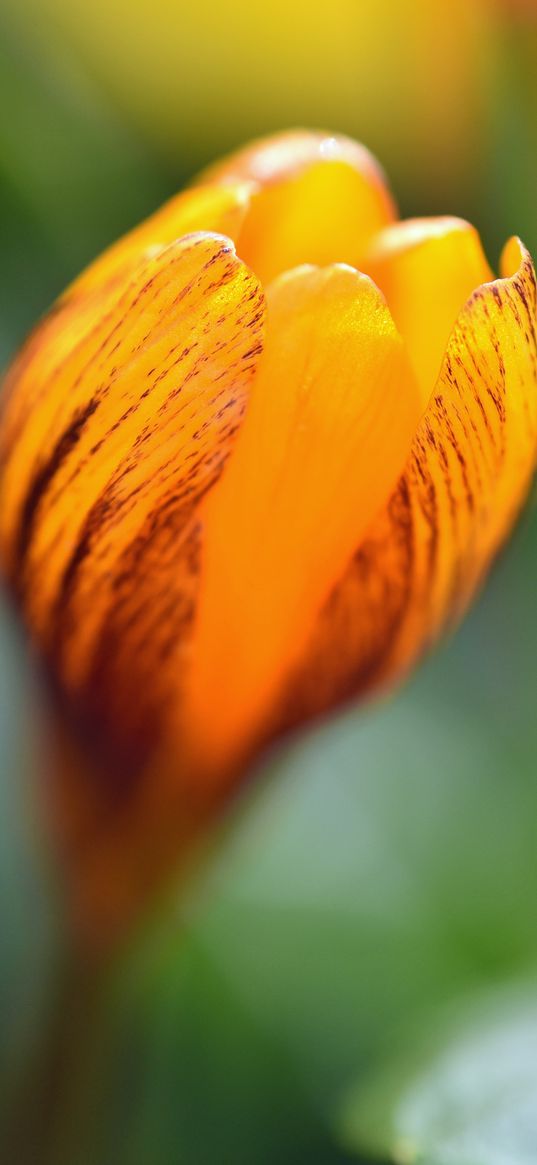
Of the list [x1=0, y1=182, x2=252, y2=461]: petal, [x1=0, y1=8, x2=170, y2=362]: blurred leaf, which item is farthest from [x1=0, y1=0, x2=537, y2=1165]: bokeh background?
[x1=0, y1=182, x2=252, y2=461]: petal

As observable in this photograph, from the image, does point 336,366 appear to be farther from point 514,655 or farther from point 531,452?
point 514,655

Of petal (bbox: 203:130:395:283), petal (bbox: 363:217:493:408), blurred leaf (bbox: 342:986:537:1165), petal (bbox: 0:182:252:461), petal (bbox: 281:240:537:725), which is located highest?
petal (bbox: 0:182:252:461)

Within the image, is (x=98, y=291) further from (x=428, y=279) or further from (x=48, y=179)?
(x=48, y=179)

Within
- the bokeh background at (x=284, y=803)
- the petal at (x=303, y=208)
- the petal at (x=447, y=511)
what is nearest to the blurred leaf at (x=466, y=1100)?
the bokeh background at (x=284, y=803)

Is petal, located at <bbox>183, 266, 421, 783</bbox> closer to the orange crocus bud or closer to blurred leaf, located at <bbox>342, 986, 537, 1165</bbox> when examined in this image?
the orange crocus bud

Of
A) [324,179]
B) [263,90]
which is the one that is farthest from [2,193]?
[324,179]

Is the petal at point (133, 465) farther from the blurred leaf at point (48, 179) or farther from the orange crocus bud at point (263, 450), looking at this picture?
the blurred leaf at point (48, 179)

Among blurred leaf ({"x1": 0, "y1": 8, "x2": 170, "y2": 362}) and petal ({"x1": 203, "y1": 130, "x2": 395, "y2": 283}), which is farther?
blurred leaf ({"x1": 0, "y1": 8, "x2": 170, "y2": 362})

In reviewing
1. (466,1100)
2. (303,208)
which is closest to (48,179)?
(303,208)
